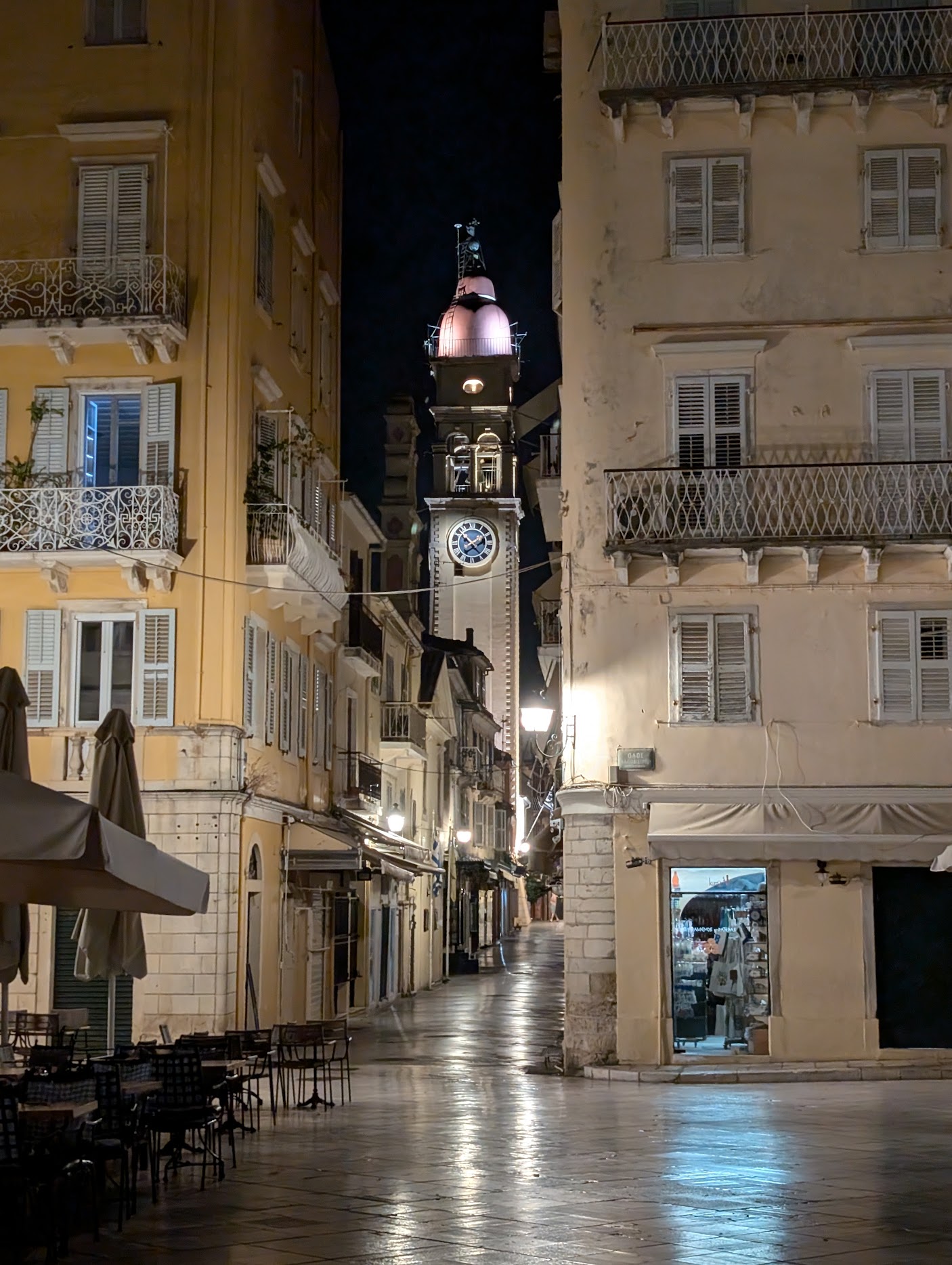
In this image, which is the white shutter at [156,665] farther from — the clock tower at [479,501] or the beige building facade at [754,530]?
the clock tower at [479,501]

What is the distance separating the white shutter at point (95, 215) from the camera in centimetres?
2802

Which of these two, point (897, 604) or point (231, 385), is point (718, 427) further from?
point (231, 385)

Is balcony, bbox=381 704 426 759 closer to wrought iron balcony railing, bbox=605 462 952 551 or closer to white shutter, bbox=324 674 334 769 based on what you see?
white shutter, bbox=324 674 334 769

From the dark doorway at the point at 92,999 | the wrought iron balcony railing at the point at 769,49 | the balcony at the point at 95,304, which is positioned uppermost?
the wrought iron balcony railing at the point at 769,49

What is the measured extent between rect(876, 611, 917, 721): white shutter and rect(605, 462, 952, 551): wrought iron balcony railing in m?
1.31

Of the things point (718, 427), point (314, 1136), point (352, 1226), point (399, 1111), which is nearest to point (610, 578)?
point (718, 427)

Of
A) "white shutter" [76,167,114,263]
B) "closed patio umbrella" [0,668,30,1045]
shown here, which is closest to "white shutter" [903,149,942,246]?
"white shutter" [76,167,114,263]

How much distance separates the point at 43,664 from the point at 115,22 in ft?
35.8

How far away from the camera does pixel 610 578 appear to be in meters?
25.7

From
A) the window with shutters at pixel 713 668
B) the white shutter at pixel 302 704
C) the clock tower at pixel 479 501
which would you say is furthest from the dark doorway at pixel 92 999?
the clock tower at pixel 479 501

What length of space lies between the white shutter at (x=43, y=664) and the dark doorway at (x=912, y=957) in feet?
42.3

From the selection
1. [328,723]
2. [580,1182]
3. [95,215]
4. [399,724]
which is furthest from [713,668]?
[399,724]

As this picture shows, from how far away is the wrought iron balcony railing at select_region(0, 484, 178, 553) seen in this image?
26844 mm

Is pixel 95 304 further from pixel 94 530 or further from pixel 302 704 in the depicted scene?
pixel 302 704
